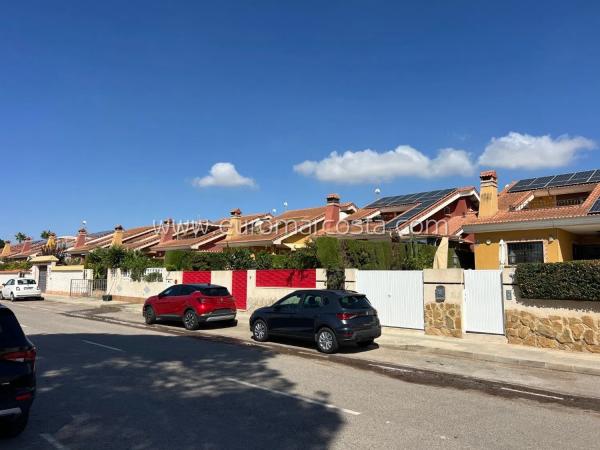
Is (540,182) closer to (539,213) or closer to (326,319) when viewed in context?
(539,213)

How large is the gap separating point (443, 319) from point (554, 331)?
3122mm

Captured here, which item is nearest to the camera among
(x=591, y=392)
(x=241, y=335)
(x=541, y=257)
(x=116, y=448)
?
(x=116, y=448)

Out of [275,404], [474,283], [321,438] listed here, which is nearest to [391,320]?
[474,283]

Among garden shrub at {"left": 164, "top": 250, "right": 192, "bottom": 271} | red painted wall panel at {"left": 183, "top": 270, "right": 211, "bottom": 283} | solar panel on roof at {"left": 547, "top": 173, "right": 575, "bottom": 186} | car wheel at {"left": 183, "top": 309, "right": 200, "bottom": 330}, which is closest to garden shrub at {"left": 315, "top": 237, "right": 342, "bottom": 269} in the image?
car wheel at {"left": 183, "top": 309, "right": 200, "bottom": 330}

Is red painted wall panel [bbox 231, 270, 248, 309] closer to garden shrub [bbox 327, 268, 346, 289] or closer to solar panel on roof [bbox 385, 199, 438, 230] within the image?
garden shrub [bbox 327, 268, 346, 289]

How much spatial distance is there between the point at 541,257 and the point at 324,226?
14.8 meters

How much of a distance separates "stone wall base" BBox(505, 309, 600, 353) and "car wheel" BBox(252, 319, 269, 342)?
690 cm

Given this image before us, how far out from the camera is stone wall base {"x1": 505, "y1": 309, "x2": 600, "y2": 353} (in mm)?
11883

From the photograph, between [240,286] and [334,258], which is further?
[240,286]

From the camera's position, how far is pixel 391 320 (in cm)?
1603

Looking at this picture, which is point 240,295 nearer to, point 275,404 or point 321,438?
point 275,404

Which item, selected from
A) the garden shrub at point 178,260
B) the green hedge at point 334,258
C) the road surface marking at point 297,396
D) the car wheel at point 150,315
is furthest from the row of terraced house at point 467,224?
the road surface marking at point 297,396

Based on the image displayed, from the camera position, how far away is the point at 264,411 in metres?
6.60

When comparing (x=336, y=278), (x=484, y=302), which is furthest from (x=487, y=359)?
(x=336, y=278)
